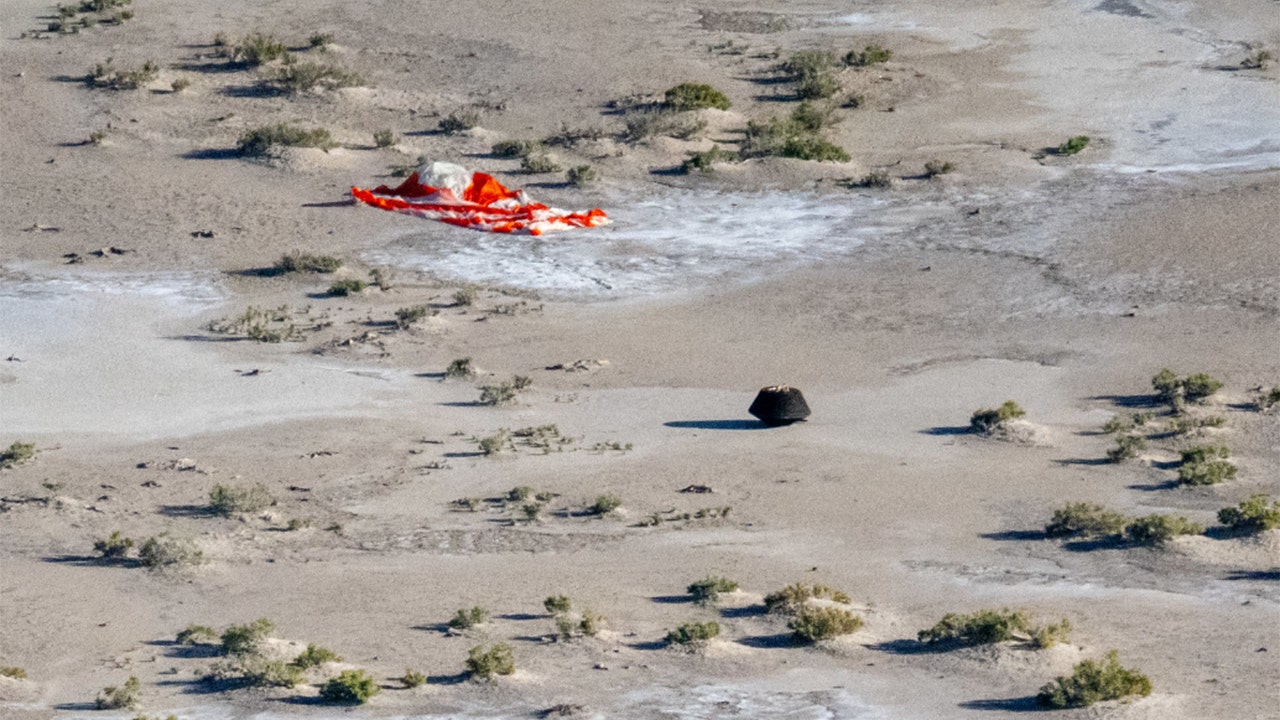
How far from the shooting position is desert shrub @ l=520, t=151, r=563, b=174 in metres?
36.9

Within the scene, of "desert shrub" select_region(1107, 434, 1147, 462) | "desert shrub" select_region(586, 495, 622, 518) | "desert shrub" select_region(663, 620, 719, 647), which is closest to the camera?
"desert shrub" select_region(663, 620, 719, 647)

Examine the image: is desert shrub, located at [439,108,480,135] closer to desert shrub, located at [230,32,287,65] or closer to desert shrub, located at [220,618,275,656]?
desert shrub, located at [230,32,287,65]

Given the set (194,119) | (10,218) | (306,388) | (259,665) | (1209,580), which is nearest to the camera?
(259,665)

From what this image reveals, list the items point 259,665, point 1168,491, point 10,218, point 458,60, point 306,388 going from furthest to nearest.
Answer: point 458,60
point 10,218
point 306,388
point 1168,491
point 259,665

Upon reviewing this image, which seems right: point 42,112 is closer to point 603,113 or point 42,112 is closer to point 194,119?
point 194,119

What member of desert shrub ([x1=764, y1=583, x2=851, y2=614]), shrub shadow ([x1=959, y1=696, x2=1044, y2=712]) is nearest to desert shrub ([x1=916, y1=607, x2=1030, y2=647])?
shrub shadow ([x1=959, y1=696, x2=1044, y2=712])

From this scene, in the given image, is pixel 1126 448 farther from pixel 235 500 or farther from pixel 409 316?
pixel 409 316

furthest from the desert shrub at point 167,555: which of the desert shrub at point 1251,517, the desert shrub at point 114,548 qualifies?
the desert shrub at point 1251,517

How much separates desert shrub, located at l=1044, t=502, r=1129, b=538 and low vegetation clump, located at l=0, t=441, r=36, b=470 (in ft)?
39.3

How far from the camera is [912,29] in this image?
4456cm

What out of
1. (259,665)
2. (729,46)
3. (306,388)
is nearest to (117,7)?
(729,46)

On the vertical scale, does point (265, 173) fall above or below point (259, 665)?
above

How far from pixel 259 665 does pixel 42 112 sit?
22855 millimetres

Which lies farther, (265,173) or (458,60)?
(458,60)
